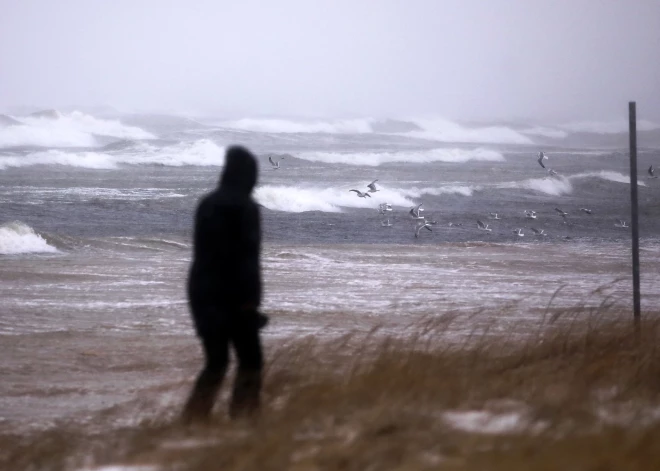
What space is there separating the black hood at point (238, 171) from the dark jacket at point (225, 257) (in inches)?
0.7

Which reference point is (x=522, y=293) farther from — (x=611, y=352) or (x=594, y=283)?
(x=611, y=352)

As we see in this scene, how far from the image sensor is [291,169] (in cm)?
4528

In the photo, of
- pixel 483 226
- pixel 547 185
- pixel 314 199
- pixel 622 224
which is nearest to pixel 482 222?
pixel 483 226

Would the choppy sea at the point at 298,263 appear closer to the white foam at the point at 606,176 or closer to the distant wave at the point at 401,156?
the white foam at the point at 606,176

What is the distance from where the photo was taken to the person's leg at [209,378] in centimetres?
521

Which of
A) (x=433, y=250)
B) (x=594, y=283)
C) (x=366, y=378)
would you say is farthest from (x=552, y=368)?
(x=433, y=250)

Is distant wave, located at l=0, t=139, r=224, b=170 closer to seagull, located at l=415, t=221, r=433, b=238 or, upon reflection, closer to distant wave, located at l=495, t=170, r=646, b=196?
distant wave, located at l=495, t=170, r=646, b=196

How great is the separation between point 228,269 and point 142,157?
4402cm

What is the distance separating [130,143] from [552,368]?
46.7 m

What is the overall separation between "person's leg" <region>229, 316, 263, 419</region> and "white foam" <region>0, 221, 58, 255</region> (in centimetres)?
1208

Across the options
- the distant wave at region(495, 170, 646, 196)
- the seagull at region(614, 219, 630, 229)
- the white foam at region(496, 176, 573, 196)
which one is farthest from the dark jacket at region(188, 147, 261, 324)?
the distant wave at region(495, 170, 646, 196)

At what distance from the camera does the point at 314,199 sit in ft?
98.5

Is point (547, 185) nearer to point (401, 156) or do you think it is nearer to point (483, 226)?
point (483, 226)

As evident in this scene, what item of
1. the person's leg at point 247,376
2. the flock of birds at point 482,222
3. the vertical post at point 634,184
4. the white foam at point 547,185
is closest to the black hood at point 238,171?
the person's leg at point 247,376
